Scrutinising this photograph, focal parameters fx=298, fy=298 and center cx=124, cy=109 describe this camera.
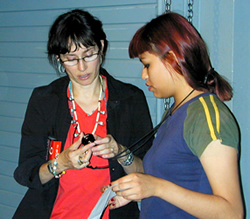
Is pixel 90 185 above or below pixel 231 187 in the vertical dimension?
below

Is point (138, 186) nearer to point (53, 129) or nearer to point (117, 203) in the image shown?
point (117, 203)

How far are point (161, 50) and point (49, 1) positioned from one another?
139 centimetres

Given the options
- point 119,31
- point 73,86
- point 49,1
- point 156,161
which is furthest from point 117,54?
point 156,161

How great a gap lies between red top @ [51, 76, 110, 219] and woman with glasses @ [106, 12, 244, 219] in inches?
15.5

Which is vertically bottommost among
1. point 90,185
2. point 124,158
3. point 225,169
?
point 90,185

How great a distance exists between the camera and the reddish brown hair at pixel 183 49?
1.25 m

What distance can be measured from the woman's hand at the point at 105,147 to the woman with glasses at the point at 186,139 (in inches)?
9.6

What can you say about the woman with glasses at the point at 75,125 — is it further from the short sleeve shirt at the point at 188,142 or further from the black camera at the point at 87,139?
the short sleeve shirt at the point at 188,142

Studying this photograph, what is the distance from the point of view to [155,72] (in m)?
1.31

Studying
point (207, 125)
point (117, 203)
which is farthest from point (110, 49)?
point (207, 125)

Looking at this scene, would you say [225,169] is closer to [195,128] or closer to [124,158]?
[195,128]

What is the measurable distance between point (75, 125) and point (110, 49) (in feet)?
2.28

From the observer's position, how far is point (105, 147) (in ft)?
5.15

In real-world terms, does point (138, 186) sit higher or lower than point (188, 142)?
lower
